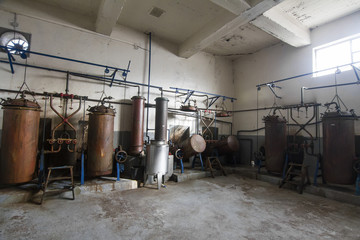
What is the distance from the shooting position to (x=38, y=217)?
8.86 ft

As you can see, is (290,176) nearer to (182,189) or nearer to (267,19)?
(182,189)

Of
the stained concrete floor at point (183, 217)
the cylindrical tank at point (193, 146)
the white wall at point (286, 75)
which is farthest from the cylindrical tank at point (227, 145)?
the stained concrete floor at point (183, 217)

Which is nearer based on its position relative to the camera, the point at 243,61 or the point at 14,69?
the point at 14,69

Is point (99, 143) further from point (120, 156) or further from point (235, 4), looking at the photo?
point (235, 4)

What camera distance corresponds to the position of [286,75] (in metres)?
6.01

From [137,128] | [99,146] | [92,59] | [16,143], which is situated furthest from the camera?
[92,59]

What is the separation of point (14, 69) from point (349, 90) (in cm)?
796

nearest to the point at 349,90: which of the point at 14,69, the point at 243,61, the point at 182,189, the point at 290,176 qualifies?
the point at 290,176

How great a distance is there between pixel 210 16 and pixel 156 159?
13.0 feet

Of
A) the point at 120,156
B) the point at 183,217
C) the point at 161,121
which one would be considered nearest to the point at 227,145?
the point at 161,121

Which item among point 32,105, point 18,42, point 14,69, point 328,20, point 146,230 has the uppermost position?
point 328,20

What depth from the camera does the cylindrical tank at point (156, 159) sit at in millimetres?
4234

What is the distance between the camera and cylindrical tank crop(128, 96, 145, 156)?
4.81 m

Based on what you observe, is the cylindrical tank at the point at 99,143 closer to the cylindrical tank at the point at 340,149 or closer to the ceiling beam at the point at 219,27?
the ceiling beam at the point at 219,27
